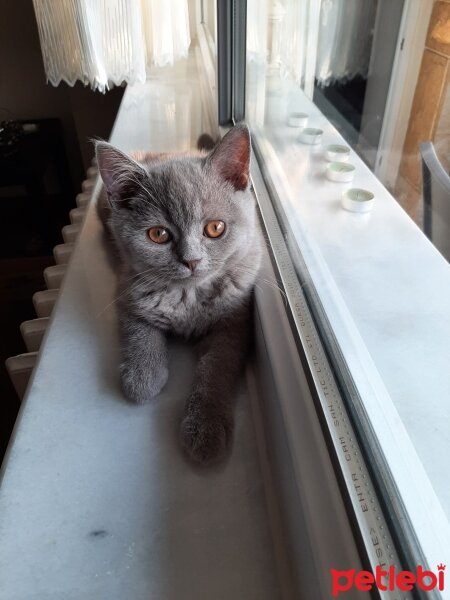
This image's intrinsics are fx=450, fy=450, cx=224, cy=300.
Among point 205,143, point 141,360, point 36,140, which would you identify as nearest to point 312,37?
point 205,143

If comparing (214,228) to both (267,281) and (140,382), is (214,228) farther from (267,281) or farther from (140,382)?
(140,382)

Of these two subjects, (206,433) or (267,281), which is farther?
(267,281)

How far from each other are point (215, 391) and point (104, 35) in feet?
5.21

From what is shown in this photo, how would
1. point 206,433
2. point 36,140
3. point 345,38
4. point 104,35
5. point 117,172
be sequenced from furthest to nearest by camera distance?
point 36,140 < point 104,35 < point 345,38 < point 117,172 < point 206,433

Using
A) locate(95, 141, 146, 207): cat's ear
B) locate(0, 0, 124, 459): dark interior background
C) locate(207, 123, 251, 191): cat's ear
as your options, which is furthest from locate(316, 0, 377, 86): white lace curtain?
locate(0, 0, 124, 459): dark interior background

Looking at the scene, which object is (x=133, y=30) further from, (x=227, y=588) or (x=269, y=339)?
(x=227, y=588)

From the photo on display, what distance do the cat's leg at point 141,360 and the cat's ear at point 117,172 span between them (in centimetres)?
20

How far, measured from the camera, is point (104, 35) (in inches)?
65.7

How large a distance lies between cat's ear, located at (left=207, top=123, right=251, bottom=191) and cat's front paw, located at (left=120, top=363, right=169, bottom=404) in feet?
1.07

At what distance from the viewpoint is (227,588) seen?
0.44 meters

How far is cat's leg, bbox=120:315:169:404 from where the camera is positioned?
2.06 feet

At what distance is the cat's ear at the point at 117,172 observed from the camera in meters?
0.65

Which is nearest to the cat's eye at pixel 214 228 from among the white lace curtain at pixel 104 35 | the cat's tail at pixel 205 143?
the cat's tail at pixel 205 143

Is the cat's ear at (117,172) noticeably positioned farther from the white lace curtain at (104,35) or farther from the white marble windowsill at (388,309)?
the white lace curtain at (104,35)
